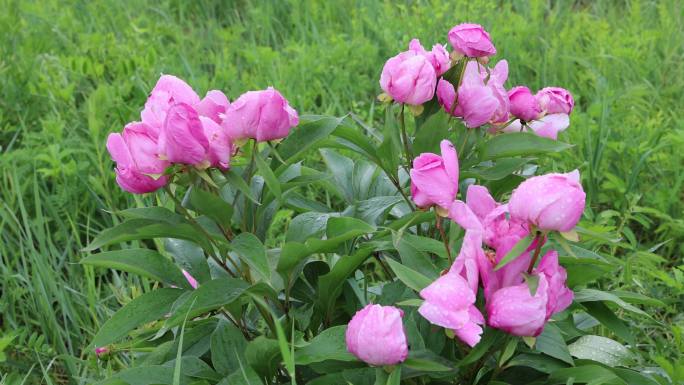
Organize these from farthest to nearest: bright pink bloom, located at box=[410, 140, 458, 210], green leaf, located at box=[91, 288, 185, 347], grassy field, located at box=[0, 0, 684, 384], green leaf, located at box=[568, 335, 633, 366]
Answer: grassy field, located at box=[0, 0, 684, 384] < green leaf, located at box=[568, 335, 633, 366] < green leaf, located at box=[91, 288, 185, 347] < bright pink bloom, located at box=[410, 140, 458, 210]

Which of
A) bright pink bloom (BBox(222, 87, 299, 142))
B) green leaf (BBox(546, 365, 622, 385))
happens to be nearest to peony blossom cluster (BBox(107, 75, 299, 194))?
bright pink bloom (BBox(222, 87, 299, 142))

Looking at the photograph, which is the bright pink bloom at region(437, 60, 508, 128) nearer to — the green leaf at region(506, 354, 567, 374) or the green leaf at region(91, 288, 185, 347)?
the green leaf at region(506, 354, 567, 374)

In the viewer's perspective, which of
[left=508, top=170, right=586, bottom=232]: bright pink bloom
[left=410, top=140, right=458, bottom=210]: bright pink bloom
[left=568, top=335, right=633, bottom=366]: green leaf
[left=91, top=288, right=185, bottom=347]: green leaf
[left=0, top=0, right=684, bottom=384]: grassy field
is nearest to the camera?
[left=508, top=170, right=586, bottom=232]: bright pink bloom

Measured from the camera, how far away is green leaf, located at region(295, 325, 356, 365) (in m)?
1.04

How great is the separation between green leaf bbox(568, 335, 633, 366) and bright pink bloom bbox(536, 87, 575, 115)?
33 centimetres

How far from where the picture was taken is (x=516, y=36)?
302cm

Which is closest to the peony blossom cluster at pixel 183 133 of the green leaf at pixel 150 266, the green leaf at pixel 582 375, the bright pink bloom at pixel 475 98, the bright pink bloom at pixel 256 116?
the bright pink bloom at pixel 256 116

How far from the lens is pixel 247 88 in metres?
2.77

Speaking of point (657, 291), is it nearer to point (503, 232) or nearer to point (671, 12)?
point (503, 232)

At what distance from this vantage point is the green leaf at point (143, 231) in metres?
1.08

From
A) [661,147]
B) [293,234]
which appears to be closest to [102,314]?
[293,234]

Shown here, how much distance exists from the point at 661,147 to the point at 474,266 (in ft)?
4.89

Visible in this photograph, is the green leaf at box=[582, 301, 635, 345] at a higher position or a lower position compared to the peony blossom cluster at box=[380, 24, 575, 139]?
lower

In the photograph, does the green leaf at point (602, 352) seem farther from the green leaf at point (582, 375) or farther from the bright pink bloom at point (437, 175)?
the bright pink bloom at point (437, 175)
